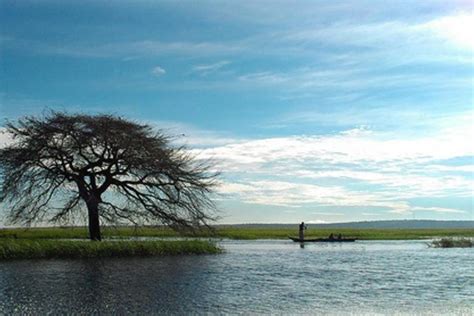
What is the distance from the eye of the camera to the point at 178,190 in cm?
4612

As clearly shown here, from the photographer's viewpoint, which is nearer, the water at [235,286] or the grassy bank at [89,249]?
the water at [235,286]

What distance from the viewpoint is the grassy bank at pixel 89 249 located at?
36719mm

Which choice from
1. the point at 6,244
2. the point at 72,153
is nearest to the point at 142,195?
the point at 72,153

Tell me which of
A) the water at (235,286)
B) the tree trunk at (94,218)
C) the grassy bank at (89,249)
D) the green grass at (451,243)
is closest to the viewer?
the water at (235,286)

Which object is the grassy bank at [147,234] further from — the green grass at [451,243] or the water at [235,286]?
the green grass at [451,243]

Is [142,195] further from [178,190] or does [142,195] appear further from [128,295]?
[128,295]

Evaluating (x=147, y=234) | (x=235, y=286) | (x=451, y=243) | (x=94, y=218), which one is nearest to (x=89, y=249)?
(x=94, y=218)

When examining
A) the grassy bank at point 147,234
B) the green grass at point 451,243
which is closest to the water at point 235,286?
the grassy bank at point 147,234

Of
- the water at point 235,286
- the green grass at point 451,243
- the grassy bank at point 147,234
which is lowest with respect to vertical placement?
the water at point 235,286

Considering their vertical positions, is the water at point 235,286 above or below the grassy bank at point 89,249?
below

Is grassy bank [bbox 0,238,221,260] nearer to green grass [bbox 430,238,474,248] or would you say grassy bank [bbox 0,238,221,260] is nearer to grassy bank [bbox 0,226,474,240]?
grassy bank [bbox 0,226,474,240]

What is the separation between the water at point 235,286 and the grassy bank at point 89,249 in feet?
7.09

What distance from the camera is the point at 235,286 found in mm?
25703

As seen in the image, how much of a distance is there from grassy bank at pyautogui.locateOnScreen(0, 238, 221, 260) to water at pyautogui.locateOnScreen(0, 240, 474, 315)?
2160mm
